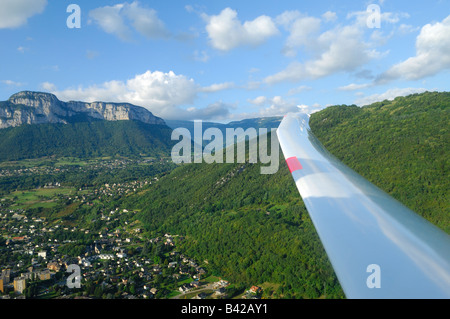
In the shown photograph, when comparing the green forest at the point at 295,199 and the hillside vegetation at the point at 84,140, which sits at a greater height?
the hillside vegetation at the point at 84,140

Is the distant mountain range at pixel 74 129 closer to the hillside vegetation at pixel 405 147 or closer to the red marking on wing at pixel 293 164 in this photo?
the hillside vegetation at pixel 405 147

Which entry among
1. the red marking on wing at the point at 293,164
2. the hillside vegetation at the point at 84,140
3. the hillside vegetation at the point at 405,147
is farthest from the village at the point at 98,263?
the hillside vegetation at the point at 84,140

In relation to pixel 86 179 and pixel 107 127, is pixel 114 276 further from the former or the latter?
pixel 107 127

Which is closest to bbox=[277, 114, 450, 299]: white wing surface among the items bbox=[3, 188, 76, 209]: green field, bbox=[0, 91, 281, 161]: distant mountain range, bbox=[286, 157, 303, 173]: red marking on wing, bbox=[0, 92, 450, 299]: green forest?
bbox=[286, 157, 303, 173]: red marking on wing

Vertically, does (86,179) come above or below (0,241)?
above
